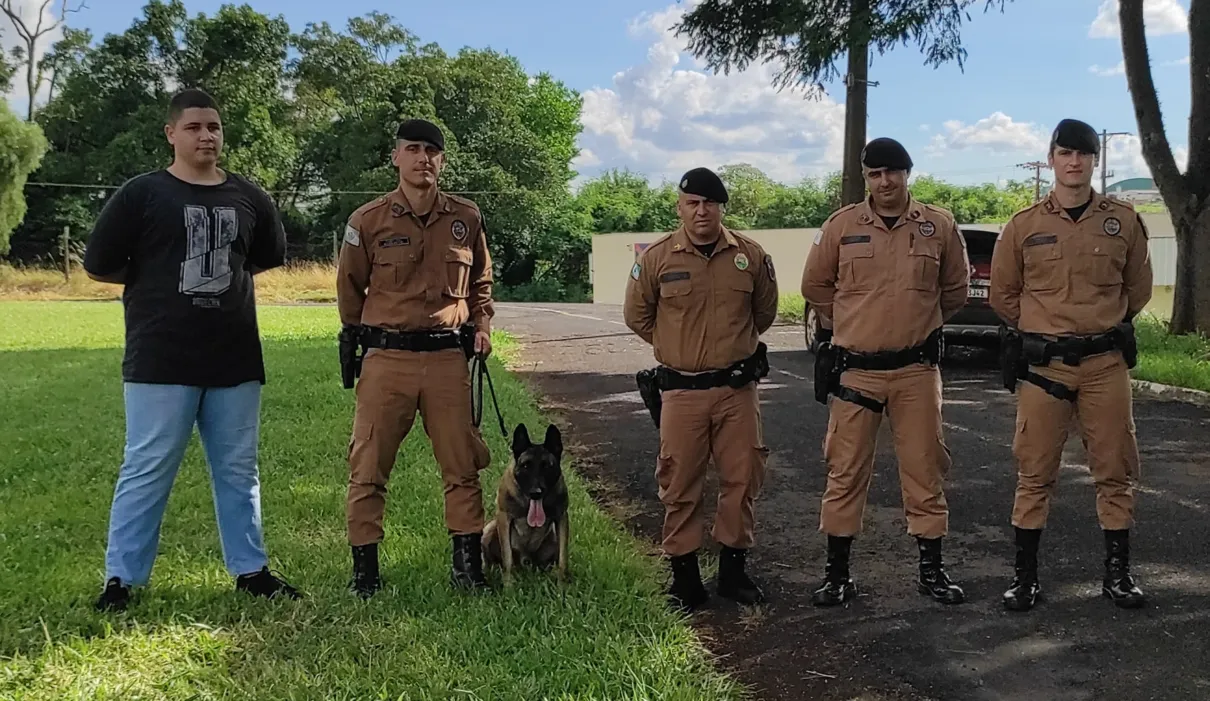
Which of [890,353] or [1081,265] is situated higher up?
[1081,265]

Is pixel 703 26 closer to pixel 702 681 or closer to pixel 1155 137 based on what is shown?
pixel 1155 137

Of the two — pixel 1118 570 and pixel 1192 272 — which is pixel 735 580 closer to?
pixel 1118 570

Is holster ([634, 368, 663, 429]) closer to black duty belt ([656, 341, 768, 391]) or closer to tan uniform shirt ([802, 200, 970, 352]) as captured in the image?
black duty belt ([656, 341, 768, 391])

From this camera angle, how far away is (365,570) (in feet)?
13.9

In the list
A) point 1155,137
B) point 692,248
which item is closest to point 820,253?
point 692,248

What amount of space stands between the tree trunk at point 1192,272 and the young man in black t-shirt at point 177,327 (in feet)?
38.1

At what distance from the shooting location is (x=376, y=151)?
136ft

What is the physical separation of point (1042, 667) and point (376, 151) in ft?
134

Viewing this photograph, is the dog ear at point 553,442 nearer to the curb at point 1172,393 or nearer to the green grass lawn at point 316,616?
the green grass lawn at point 316,616

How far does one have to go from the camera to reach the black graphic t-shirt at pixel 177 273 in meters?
3.88

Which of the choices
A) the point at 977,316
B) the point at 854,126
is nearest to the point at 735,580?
the point at 977,316

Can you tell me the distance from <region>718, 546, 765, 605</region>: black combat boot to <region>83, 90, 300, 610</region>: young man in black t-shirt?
6.09 feet

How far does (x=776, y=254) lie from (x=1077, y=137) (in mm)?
29146

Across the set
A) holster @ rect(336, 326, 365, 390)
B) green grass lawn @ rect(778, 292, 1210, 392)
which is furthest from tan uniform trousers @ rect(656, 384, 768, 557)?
green grass lawn @ rect(778, 292, 1210, 392)
